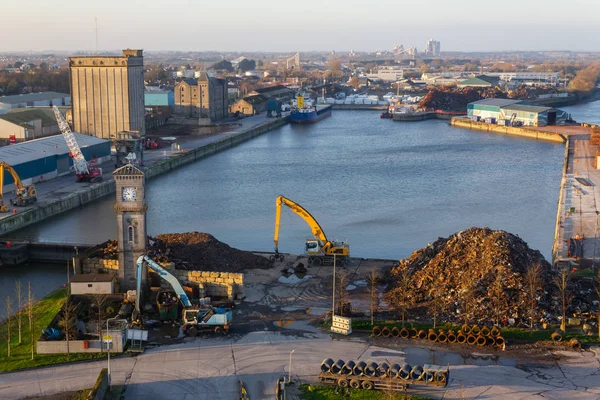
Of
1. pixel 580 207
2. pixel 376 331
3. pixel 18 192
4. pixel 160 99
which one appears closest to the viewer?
pixel 376 331

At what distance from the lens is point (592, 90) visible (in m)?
70.6

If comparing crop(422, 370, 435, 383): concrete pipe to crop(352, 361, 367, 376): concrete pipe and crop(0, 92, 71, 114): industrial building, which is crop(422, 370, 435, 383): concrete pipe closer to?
crop(352, 361, 367, 376): concrete pipe

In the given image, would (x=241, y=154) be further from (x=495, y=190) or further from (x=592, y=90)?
(x=592, y=90)

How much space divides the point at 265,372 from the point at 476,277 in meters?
3.97

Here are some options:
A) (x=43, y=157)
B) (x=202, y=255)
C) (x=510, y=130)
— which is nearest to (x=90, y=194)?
(x=43, y=157)

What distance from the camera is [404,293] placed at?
39.0 feet

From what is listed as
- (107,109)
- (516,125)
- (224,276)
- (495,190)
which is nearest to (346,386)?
(224,276)

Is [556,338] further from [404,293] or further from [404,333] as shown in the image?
[404,293]

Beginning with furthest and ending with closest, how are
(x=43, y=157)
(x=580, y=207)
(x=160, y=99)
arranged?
(x=160, y=99), (x=43, y=157), (x=580, y=207)

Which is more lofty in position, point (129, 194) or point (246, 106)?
point (129, 194)

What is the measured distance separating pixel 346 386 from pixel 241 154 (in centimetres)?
2560

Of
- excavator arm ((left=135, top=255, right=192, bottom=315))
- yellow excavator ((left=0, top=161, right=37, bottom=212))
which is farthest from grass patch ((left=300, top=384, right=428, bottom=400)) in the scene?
yellow excavator ((left=0, top=161, right=37, bottom=212))

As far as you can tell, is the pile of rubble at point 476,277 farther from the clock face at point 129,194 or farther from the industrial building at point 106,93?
the industrial building at point 106,93

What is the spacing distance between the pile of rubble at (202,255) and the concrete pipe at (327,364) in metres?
4.39
